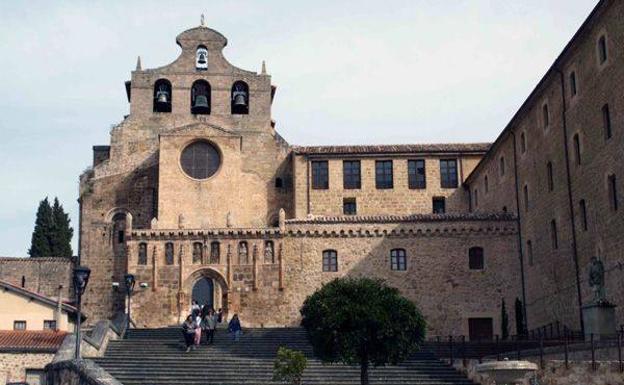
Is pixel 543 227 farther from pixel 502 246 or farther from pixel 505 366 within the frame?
pixel 505 366

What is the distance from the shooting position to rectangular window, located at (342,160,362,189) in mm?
52844

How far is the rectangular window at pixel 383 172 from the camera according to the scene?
174 feet

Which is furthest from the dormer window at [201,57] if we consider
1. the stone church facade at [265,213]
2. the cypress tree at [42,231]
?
the cypress tree at [42,231]

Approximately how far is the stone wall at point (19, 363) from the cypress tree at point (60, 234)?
2603 cm

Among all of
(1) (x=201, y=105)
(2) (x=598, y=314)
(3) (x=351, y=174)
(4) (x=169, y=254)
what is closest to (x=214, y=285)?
(4) (x=169, y=254)

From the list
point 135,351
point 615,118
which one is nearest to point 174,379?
point 135,351

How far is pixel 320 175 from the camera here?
2085 inches

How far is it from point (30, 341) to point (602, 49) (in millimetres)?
25395

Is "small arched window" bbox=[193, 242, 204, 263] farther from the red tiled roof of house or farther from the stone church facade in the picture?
the red tiled roof of house

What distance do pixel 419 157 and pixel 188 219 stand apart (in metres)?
13.6

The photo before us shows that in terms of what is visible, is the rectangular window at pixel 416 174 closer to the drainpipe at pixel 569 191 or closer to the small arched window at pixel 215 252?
the small arched window at pixel 215 252

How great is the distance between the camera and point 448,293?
147 feet

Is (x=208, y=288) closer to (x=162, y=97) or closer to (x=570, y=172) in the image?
(x=162, y=97)

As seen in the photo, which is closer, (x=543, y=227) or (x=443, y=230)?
(x=543, y=227)
